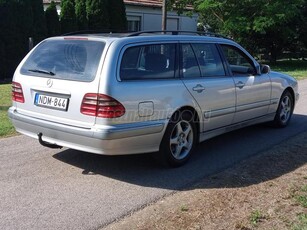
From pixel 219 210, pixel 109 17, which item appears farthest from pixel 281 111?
pixel 109 17

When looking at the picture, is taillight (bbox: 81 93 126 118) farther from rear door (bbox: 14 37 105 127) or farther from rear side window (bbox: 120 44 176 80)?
rear side window (bbox: 120 44 176 80)

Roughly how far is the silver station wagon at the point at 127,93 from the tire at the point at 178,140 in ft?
0.04

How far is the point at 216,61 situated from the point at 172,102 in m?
1.34

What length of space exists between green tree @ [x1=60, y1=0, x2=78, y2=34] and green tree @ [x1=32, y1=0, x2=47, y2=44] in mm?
1183

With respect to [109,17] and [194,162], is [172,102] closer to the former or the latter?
[194,162]

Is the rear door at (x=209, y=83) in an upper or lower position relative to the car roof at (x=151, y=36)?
lower

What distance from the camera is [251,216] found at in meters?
4.00

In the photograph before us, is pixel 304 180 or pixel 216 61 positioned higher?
pixel 216 61

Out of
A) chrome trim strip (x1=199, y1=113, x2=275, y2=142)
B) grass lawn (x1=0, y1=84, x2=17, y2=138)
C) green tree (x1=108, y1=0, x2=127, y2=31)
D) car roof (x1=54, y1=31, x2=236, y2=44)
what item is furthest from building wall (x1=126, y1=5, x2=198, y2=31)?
car roof (x1=54, y1=31, x2=236, y2=44)

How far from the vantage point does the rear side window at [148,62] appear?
485 cm

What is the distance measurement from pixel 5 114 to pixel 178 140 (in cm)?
434

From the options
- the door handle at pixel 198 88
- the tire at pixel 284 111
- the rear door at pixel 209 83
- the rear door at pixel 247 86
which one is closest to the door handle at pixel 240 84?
the rear door at pixel 247 86

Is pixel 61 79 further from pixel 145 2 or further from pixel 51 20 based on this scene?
pixel 145 2

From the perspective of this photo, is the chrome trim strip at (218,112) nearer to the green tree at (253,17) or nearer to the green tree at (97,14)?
the green tree at (97,14)
